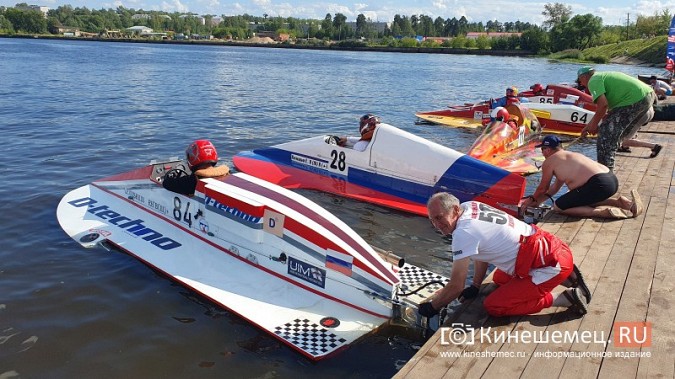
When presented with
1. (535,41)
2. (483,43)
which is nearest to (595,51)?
(535,41)

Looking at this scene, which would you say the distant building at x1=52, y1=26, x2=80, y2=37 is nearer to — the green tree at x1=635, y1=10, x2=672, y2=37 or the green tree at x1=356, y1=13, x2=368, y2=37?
the green tree at x1=356, y1=13, x2=368, y2=37

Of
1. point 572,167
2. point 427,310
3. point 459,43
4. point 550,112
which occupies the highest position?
point 459,43

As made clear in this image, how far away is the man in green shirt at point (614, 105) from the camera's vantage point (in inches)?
332

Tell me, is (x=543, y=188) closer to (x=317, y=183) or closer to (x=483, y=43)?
(x=317, y=183)

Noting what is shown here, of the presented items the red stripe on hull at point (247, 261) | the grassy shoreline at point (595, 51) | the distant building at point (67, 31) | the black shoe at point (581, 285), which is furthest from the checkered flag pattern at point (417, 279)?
the distant building at point (67, 31)

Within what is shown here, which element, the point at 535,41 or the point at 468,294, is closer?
the point at 468,294

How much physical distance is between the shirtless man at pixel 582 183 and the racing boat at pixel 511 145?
364 centimetres

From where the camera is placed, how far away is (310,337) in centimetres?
497

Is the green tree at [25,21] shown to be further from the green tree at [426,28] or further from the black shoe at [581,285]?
the black shoe at [581,285]

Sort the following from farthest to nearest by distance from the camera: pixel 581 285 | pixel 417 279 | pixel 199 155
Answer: pixel 199 155 < pixel 417 279 < pixel 581 285

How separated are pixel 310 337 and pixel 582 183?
13.7 ft

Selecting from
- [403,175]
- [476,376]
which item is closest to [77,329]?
[476,376]

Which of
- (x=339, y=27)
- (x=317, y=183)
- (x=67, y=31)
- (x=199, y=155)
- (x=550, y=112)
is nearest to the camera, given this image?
(x=199, y=155)

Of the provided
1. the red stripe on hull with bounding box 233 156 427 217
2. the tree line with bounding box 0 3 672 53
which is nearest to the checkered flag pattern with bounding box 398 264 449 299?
the red stripe on hull with bounding box 233 156 427 217
